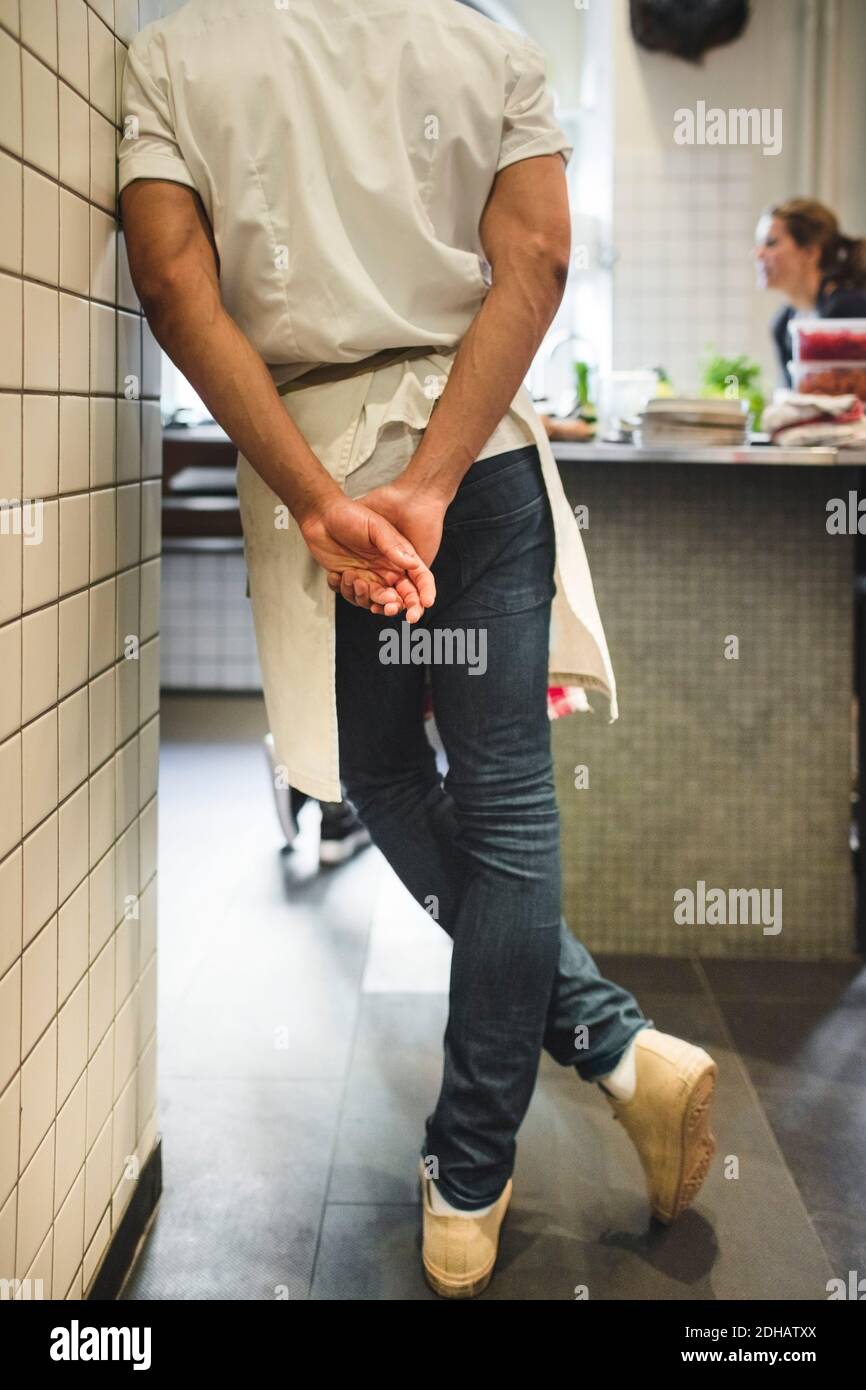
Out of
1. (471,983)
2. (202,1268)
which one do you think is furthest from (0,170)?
(202,1268)

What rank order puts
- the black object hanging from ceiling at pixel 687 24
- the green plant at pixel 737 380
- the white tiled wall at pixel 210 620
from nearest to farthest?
the green plant at pixel 737 380 → the black object hanging from ceiling at pixel 687 24 → the white tiled wall at pixel 210 620

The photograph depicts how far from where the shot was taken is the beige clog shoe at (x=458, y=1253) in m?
1.30

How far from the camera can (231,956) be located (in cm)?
229

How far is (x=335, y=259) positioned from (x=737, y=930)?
1.59 metres

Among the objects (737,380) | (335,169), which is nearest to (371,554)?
(335,169)

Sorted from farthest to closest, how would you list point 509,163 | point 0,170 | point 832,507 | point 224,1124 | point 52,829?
point 832,507
point 224,1124
point 509,163
point 52,829
point 0,170


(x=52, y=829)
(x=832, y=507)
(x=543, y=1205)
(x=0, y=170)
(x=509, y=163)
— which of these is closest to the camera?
(x=0, y=170)

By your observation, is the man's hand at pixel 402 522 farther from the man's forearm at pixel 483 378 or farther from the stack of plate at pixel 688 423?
the stack of plate at pixel 688 423

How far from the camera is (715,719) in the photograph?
2.28 metres

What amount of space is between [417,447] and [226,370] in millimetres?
192

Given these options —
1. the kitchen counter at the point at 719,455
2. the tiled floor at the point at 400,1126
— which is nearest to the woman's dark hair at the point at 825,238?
the kitchen counter at the point at 719,455

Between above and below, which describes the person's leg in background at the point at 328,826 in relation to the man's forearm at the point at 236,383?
below

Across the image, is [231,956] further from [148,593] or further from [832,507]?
[832,507]

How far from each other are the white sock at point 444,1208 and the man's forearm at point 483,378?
2.42 ft
